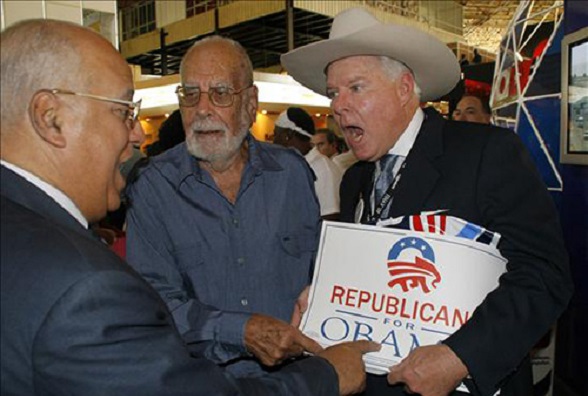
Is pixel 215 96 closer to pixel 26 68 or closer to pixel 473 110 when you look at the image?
pixel 26 68

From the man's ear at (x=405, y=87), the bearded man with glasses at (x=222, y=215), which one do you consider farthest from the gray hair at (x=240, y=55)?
the man's ear at (x=405, y=87)

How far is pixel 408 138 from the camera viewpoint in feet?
6.77

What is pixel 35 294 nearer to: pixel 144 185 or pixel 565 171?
pixel 144 185

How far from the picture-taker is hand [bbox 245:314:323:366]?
1.86 meters

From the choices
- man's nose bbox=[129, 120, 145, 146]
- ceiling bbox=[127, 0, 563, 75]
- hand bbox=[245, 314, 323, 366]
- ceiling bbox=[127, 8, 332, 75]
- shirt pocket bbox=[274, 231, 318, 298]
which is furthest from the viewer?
ceiling bbox=[127, 0, 563, 75]

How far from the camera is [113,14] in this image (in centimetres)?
871

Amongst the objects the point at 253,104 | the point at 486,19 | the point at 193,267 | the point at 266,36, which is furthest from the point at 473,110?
the point at 486,19

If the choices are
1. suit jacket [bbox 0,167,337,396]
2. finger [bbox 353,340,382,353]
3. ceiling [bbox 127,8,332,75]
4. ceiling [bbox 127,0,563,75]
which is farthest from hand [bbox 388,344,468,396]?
ceiling [bbox 127,8,332,75]

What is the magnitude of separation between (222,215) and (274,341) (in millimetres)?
604

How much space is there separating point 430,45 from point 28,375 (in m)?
1.64

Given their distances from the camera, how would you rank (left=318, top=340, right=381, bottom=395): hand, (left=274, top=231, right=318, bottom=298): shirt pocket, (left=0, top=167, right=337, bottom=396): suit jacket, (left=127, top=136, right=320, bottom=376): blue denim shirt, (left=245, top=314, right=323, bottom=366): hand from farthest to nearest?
(left=274, top=231, right=318, bottom=298): shirt pocket
(left=127, top=136, right=320, bottom=376): blue denim shirt
(left=245, top=314, right=323, bottom=366): hand
(left=318, top=340, right=381, bottom=395): hand
(left=0, top=167, right=337, bottom=396): suit jacket

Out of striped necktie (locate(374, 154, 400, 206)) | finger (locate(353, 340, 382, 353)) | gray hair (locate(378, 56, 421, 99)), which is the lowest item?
finger (locate(353, 340, 382, 353))

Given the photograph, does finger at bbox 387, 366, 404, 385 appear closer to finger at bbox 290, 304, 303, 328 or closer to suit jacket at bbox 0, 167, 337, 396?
finger at bbox 290, 304, 303, 328

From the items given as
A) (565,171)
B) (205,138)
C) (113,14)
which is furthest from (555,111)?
(113,14)
